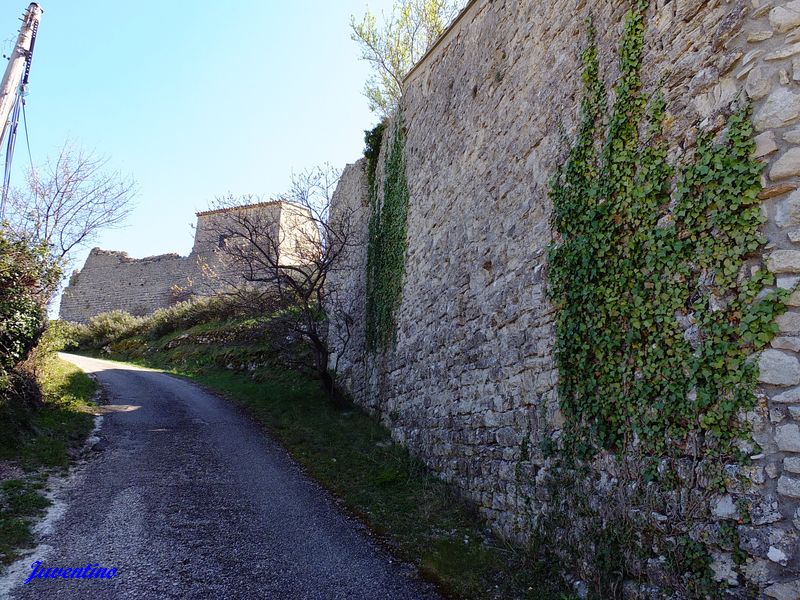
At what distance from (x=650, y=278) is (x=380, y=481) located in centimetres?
472

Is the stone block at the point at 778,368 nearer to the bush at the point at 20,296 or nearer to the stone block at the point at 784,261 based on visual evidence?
the stone block at the point at 784,261

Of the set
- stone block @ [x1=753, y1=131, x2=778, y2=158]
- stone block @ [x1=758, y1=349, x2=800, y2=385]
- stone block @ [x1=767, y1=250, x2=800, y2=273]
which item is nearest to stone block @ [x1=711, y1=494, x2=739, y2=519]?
stone block @ [x1=758, y1=349, x2=800, y2=385]

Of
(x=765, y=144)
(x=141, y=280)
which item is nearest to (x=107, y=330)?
(x=141, y=280)

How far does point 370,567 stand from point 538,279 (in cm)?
311

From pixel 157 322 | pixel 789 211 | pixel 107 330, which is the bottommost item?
pixel 789 211

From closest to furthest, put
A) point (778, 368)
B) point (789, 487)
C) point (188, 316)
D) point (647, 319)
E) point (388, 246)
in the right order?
point (789, 487)
point (778, 368)
point (647, 319)
point (388, 246)
point (188, 316)

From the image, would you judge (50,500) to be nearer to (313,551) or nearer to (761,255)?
(313,551)

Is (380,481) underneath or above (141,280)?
underneath

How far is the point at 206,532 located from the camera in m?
5.28

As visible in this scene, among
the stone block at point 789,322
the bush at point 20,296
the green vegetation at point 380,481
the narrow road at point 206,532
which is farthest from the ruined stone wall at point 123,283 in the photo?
the stone block at point 789,322

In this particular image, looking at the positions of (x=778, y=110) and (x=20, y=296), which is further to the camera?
(x=20, y=296)

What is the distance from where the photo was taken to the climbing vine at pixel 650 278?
9.93 feet
